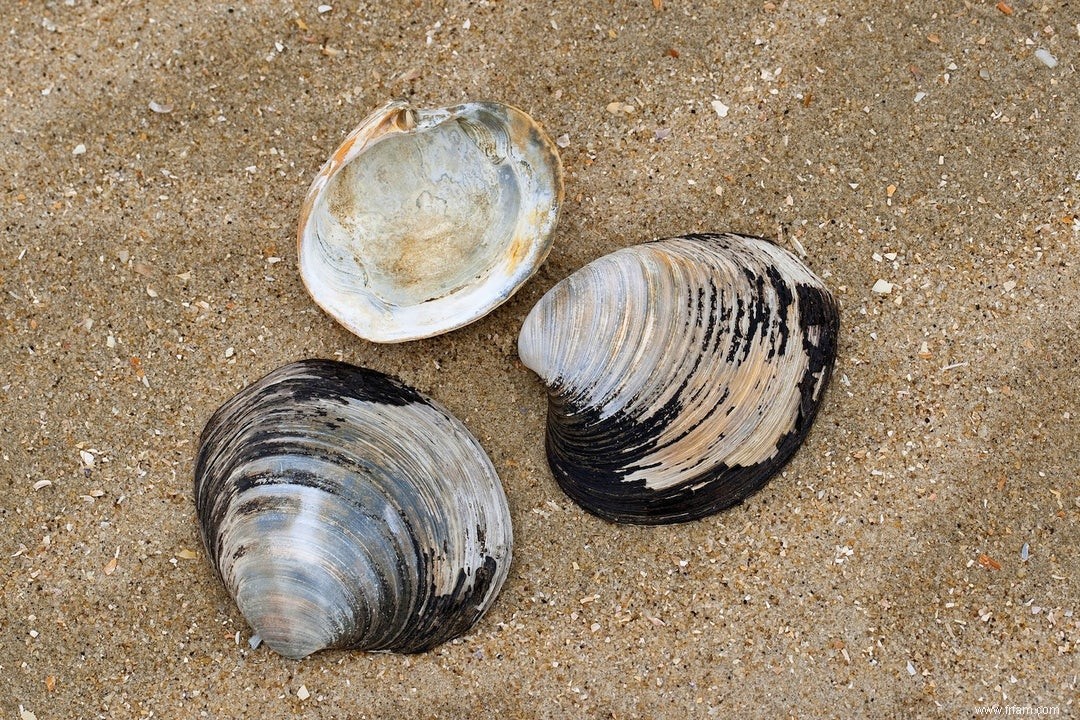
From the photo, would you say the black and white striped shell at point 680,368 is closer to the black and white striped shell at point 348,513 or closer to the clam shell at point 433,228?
the clam shell at point 433,228

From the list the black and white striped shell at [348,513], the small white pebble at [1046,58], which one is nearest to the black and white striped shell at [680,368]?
the black and white striped shell at [348,513]

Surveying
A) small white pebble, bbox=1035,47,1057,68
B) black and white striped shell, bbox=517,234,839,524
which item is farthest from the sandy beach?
black and white striped shell, bbox=517,234,839,524

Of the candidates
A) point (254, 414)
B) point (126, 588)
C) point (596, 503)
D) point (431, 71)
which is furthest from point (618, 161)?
point (126, 588)

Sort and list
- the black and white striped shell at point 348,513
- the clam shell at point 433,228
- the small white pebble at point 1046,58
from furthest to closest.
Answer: the small white pebble at point 1046,58 < the clam shell at point 433,228 < the black and white striped shell at point 348,513

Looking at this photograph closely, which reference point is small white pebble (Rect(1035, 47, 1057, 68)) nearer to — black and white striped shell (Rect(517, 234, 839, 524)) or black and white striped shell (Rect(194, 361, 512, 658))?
black and white striped shell (Rect(517, 234, 839, 524))

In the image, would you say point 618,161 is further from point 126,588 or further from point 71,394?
point 126,588

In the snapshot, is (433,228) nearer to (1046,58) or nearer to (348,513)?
(348,513)
